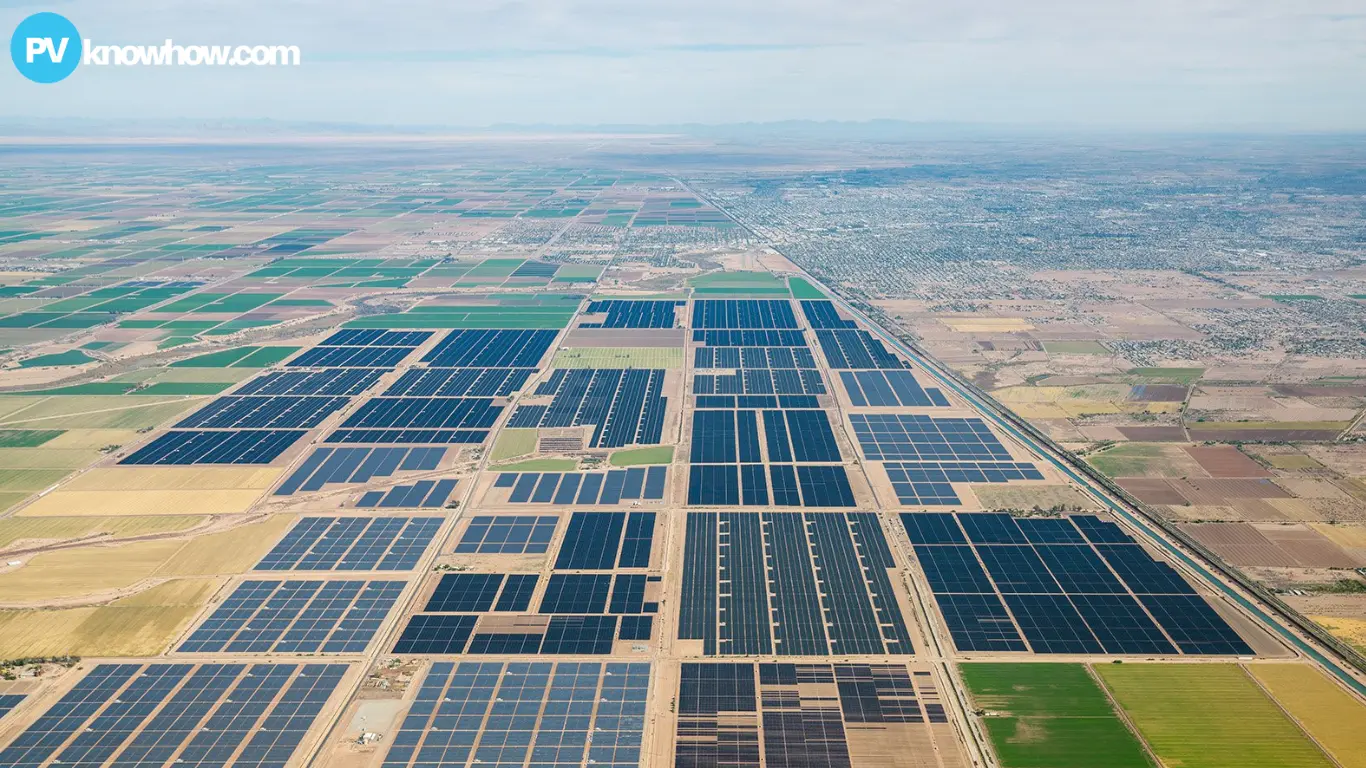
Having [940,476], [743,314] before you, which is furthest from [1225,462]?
[743,314]

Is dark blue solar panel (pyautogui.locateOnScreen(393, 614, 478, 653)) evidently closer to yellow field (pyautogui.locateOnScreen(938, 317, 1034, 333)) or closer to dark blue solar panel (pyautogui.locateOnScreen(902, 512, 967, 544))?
dark blue solar panel (pyautogui.locateOnScreen(902, 512, 967, 544))

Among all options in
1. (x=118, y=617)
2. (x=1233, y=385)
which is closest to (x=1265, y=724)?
(x=1233, y=385)

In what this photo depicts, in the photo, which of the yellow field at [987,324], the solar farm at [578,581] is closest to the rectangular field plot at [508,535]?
the solar farm at [578,581]

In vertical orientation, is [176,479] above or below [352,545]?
above

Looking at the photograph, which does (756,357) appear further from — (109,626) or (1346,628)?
(109,626)

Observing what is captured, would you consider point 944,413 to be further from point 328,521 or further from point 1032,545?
point 328,521

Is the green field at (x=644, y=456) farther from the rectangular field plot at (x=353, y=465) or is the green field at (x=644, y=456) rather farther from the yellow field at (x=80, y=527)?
the yellow field at (x=80, y=527)

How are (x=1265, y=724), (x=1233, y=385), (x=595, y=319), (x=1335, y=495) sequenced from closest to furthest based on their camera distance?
(x=1265, y=724) < (x=1335, y=495) < (x=1233, y=385) < (x=595, y=319)

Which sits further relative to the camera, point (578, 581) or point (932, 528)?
point (932, 528)
